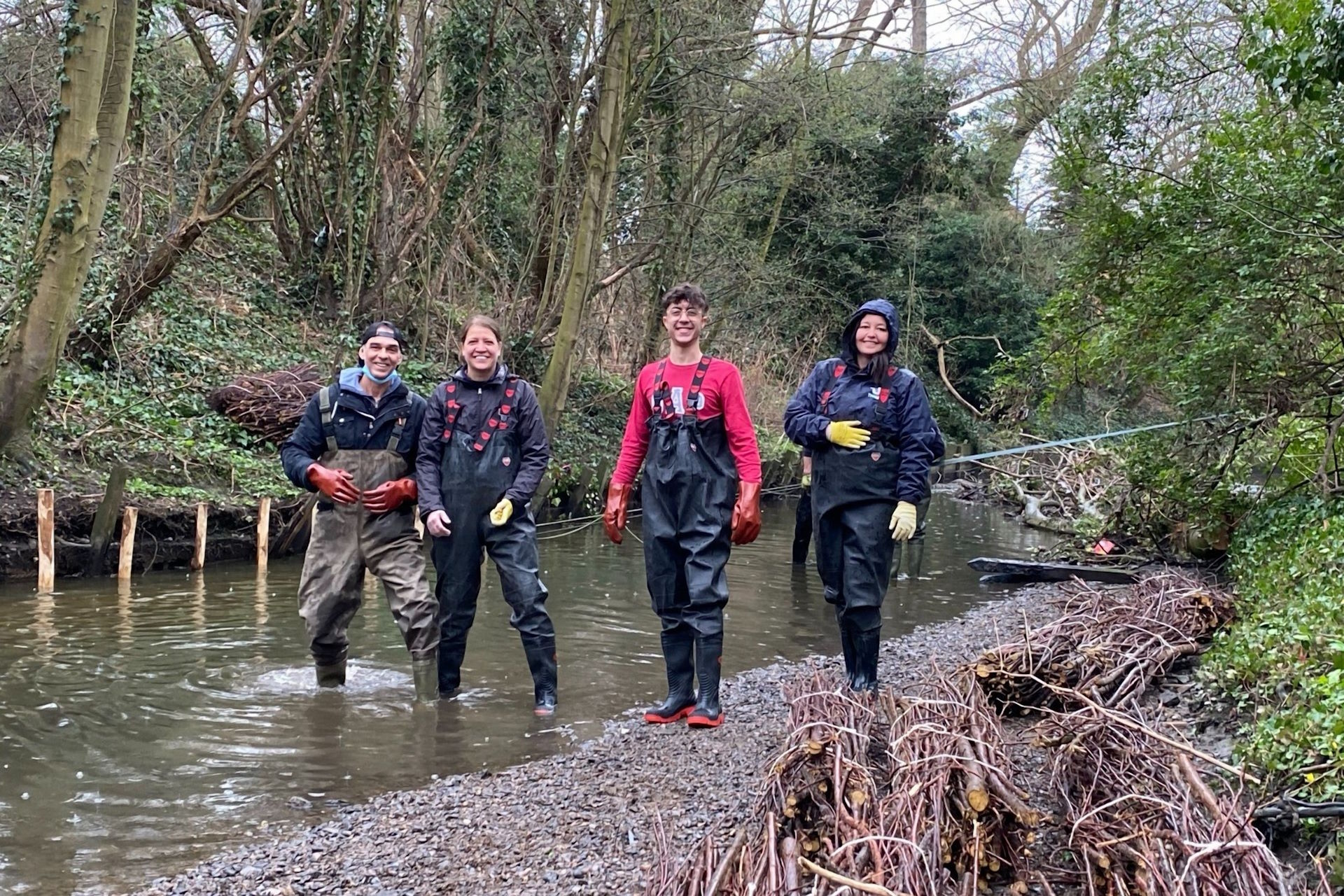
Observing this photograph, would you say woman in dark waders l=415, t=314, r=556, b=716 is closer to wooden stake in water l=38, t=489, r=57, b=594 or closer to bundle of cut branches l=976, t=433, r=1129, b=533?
wooden stake in water l=38, t=489, r=57, b=594

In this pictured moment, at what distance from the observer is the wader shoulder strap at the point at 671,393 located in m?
5.35

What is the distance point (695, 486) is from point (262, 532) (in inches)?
272

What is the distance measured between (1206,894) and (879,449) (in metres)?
2.94

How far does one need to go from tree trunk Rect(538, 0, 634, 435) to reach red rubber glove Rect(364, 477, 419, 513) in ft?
28.2

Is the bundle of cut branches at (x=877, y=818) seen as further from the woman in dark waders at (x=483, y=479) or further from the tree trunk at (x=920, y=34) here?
the tree trunk at (x=920, y=34)

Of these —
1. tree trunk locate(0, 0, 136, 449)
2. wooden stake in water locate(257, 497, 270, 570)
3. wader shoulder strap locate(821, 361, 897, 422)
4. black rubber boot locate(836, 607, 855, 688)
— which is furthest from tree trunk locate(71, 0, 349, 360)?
black rubber boot locate(836, 607, 855, 688)

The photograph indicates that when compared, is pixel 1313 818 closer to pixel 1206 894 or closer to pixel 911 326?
pixel 1206 894

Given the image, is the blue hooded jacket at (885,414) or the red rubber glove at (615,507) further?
the red rubber glove at (615,507)

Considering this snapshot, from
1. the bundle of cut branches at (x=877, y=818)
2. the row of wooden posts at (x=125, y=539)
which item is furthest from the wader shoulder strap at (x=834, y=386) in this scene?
the row of wooden posts at (x=125, y=539)

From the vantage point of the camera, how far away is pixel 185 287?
1612cm

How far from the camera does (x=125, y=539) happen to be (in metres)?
9.81

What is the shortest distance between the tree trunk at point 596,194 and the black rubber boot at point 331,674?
27.5ft

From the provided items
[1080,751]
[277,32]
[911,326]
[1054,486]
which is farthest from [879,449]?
[911,326]

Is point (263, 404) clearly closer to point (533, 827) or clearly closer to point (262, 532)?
point (262, 532)
